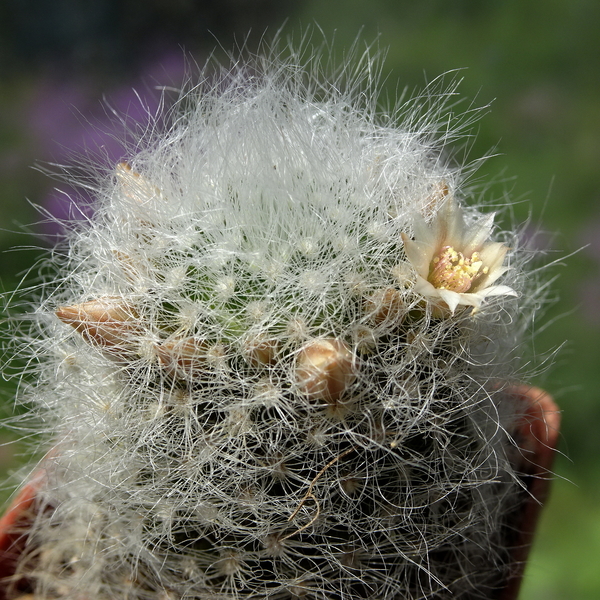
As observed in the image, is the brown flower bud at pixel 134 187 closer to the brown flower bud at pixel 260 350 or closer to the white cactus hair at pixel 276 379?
the white cactus hair at pixel 276 379

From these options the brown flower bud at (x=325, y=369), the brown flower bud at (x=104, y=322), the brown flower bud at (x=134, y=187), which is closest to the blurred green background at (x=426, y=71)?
the brown flower bud at (x=134, y=187)

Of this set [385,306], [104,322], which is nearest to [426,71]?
[385,306]

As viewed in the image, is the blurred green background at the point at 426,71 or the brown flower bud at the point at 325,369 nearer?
the brown flower bud at the point at 325,369

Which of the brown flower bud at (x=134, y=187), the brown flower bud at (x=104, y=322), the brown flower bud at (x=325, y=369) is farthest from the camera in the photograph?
the brown flower bud at (x=134, y=187)

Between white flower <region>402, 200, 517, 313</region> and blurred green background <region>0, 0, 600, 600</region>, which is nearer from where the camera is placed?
white flower <region>402, 200, 517, 313</region>

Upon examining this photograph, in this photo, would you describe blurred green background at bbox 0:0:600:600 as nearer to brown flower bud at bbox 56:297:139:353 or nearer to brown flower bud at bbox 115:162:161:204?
brown flower bud at bbox 115:162:161:204

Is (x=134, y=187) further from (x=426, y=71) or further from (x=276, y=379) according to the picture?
(x=426, y=71)

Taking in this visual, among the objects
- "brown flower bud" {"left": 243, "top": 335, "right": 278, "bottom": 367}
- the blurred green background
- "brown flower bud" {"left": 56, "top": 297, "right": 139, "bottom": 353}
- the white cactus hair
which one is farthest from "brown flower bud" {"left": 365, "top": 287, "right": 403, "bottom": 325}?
the blurred green background
